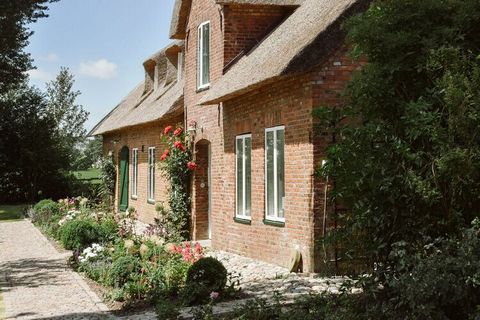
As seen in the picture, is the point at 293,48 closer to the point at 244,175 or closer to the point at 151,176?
the point at 244,175

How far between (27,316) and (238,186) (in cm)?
599

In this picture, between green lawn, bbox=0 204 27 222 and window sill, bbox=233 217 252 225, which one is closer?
window sill, bbox=233 217 252 225

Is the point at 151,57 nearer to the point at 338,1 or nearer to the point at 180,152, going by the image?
the point at 180,152

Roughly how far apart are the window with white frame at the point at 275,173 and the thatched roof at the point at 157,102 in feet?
19.9

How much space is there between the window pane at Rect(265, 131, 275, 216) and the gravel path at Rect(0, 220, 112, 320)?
3.73 m

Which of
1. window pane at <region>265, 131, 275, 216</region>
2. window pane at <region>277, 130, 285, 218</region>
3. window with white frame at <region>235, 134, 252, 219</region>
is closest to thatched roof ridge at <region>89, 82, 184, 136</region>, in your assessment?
window with white frame at <region>235, 134, 252, 219</region>

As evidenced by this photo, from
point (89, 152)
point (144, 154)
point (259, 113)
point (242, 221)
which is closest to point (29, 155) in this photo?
point (144, 154)

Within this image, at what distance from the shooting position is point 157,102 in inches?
783

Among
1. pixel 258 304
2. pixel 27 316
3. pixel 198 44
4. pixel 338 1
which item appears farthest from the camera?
pixel 198 44

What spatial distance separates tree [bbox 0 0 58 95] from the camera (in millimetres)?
15087

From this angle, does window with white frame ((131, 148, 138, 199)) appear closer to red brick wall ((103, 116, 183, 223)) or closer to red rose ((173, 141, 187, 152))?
red brick wall ((103, 116, 183, 223))

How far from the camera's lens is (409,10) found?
594 cm

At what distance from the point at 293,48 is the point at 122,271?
186 inches

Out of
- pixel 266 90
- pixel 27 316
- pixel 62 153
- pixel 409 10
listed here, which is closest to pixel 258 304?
pixel 27 316
